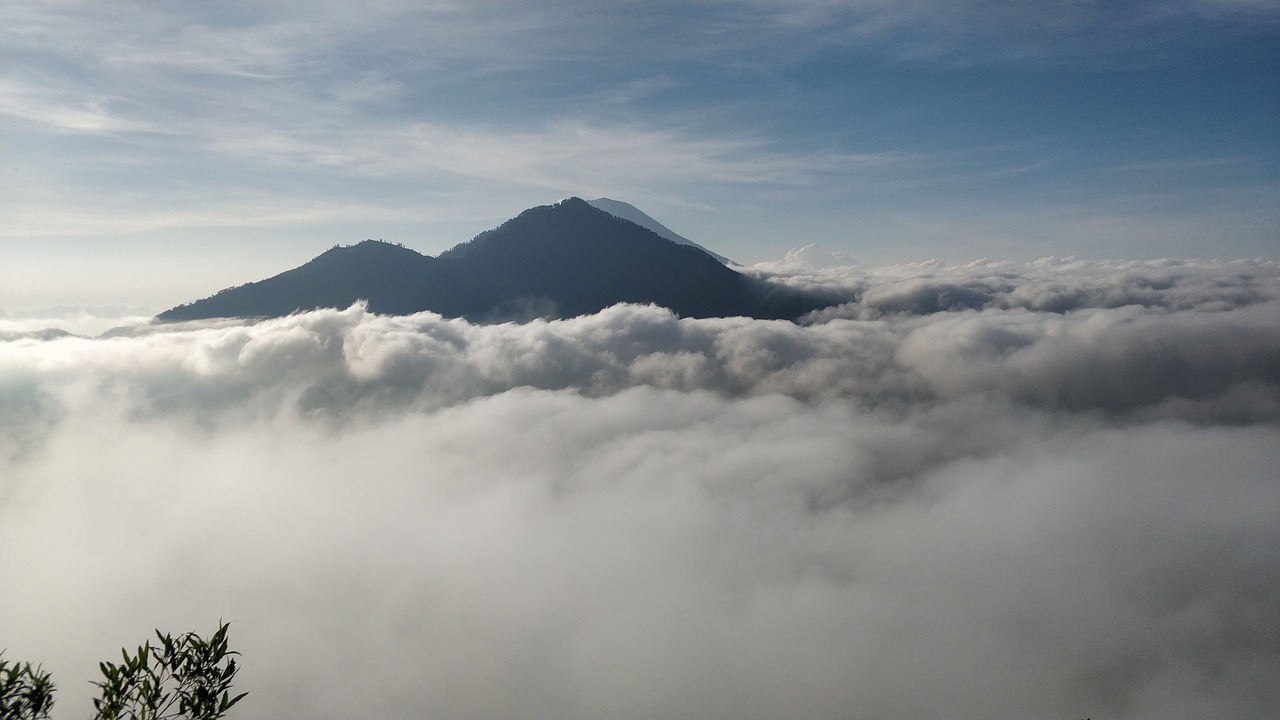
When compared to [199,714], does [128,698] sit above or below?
above

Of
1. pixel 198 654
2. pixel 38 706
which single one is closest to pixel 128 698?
pixel 198 654

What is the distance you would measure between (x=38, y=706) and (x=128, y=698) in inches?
162

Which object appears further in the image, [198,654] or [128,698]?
[198,654]

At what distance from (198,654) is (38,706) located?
5.93 meters

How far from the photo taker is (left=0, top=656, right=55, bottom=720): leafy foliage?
23.3 meters

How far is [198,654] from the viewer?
2486cm

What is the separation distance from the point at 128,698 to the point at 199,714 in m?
2.61

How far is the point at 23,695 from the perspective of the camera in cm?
2359

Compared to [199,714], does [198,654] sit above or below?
above

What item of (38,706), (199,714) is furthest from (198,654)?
(38,706)

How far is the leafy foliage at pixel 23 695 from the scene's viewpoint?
23328mm

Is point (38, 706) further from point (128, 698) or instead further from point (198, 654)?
point (198, 654)

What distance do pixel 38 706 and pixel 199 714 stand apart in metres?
5.97

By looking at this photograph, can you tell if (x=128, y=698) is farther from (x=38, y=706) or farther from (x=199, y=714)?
(x=38, y=706)
